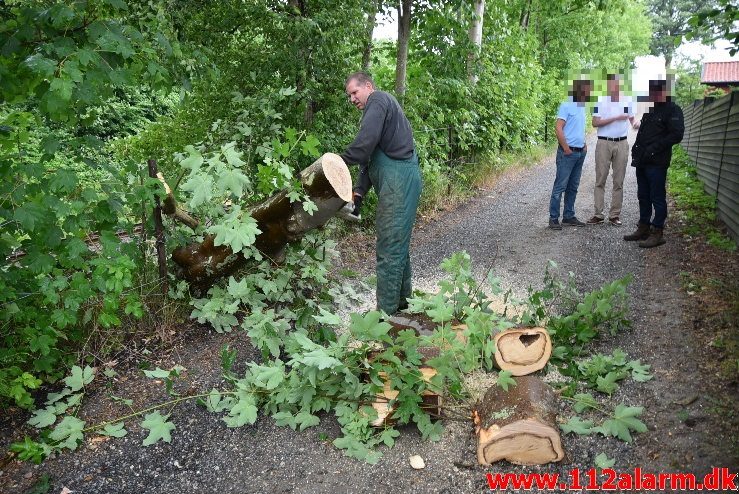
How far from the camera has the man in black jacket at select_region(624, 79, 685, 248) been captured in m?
6.01

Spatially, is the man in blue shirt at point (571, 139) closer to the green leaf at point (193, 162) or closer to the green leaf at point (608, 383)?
the green leaf at point (608, 383)

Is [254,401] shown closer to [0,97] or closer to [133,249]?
[133,249]

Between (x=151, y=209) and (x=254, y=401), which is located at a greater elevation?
(x=151, y=209)

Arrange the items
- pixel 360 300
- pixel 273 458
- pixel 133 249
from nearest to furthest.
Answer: pixel 273 458 < pixel 133 249 < pixel 360 300

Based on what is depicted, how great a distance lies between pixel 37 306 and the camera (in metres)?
3.45

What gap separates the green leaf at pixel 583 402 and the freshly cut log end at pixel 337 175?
2.08 meters

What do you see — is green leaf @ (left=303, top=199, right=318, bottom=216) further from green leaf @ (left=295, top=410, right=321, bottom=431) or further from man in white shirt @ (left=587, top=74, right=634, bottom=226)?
man in white shirt @ (left=587, top=74, right=634, bottom=226)

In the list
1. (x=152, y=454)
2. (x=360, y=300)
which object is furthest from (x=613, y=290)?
(x=152, y=454)

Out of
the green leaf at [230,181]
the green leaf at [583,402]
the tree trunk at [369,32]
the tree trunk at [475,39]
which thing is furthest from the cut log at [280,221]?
the tree trunk at [475,39]

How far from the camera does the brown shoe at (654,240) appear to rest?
629 centimetres

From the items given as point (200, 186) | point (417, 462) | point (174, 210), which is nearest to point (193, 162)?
point (200, 186)

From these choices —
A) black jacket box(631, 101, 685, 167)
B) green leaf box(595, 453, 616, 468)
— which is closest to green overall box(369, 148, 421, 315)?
green leaf box(595, 453, 616, 468)

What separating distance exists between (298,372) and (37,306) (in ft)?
5.79

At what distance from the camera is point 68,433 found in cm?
305
